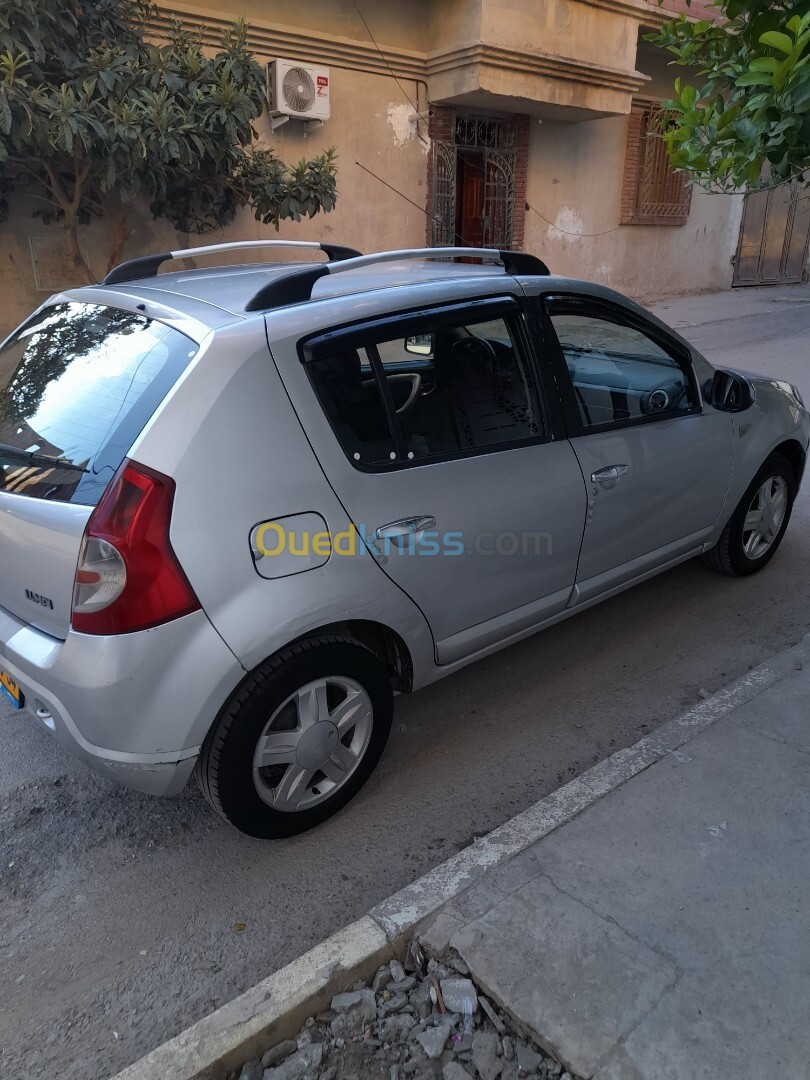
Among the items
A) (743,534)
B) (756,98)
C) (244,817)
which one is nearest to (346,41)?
(743,534)

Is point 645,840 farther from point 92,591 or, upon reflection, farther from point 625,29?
point 625,29

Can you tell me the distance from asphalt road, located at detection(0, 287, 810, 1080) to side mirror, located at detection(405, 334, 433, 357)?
59.3 inches

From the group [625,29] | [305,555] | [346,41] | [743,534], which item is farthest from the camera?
[625,29]

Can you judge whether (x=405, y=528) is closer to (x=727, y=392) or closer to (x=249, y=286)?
(x=249, y=286)

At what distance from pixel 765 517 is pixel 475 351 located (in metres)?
2.34

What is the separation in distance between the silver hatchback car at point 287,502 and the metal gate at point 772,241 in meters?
16.3

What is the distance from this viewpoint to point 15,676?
2.47 meters

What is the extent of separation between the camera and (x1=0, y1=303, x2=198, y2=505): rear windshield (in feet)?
7.52

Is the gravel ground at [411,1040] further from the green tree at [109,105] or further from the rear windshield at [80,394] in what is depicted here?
the green tree at [109,105]

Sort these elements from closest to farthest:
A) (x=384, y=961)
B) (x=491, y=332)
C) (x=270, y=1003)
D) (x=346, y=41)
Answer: (x=270, y=1003) < (x=384, y=961) < (x=491, y=332) < (x=346, y=41)

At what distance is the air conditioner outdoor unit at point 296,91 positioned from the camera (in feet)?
30.8

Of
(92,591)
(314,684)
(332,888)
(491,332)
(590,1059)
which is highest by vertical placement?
(491,332)

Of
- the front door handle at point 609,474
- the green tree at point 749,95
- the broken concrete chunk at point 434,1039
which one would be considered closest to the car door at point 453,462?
the front door handle at point 609,474

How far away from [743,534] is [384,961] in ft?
10.4
